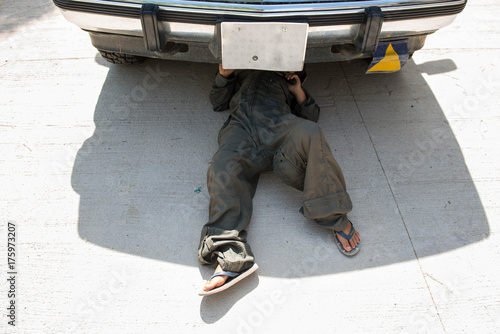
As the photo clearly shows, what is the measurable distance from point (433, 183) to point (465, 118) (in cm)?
73

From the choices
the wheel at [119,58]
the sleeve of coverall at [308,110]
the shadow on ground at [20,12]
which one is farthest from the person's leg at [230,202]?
the shadow on ground at [20,12]

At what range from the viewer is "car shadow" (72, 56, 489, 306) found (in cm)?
233

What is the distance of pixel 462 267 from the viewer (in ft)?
7.34

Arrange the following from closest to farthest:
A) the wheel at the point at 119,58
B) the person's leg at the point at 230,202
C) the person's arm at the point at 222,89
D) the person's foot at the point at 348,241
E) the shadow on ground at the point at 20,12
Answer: the person's leg at the point at 230,202, the person's foot at the point at 348,241, the person's arm at the point at 222,89, the wheel at the point at 119,58, the shadow on ground at the point at 20,12

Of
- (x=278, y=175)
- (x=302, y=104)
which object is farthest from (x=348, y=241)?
(x=302, y=104)

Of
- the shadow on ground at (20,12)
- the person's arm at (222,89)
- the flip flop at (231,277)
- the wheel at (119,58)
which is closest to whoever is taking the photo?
the flip flop at (231,277)

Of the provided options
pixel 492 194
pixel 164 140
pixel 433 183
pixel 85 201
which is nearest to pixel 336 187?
pixel 433 183

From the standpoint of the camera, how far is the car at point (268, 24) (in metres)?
2.21

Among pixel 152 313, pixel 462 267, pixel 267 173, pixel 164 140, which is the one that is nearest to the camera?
pixel 152 313

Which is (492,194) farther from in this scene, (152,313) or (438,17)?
(152,313)

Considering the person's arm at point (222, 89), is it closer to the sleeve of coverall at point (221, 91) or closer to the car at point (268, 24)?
the sleeve of coverall at point (221, 91)

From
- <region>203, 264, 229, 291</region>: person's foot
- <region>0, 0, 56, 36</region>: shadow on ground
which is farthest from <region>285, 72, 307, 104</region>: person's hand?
<region>0, 0, 56, 36</region>: shadow on ground

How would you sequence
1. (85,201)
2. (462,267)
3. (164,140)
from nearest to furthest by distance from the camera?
(462,267) < (85,201) < (164,140)

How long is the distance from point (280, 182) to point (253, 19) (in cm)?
98
